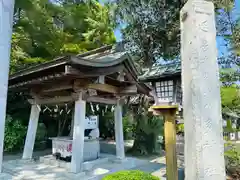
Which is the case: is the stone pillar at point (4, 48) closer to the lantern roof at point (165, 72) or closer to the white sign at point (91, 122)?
the lantern roof at point (165, 72)

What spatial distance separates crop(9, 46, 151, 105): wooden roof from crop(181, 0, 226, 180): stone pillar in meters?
2.31

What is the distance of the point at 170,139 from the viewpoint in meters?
3.47

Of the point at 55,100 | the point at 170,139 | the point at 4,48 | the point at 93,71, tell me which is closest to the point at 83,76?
the point at 93,71

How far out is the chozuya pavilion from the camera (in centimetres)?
501

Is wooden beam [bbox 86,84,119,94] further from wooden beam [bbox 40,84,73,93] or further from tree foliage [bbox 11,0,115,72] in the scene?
tree foliage [bbox 11,0,115,72]

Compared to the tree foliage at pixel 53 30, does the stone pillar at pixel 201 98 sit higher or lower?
lower

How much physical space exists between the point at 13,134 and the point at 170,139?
833cm

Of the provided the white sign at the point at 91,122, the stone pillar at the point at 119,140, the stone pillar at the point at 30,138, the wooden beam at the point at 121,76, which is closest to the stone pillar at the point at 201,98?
the wooden beam at the point at 121,76

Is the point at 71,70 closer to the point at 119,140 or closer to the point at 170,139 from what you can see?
the point at 170,139

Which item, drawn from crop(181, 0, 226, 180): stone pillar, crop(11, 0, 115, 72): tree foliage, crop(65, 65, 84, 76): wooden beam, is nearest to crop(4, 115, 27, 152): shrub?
crop(11, 0, 115, 72): tree foliage

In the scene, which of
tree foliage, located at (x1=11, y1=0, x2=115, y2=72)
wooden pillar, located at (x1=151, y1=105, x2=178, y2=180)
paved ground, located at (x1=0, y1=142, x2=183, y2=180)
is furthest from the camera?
tree foliage, located at (x1=11, y1=0, x2=115, y2=72)

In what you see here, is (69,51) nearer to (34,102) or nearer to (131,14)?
(131,14)

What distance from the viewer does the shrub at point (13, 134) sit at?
9016 millimetres

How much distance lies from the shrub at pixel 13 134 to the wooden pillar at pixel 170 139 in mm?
8116
